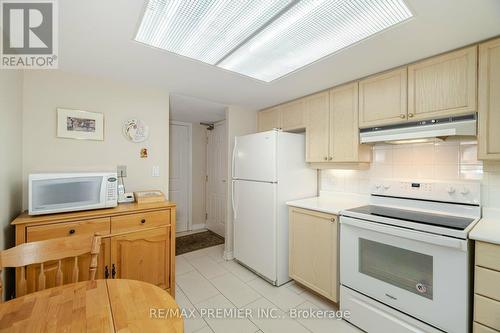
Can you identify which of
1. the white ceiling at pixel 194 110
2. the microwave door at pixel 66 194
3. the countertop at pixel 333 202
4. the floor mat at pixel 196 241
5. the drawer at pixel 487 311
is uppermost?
the white ceiling at pixel 194 110

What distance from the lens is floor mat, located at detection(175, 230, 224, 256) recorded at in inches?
135

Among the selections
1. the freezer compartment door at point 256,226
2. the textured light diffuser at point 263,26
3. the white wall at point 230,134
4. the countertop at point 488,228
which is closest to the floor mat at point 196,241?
the white wall at point 230,134

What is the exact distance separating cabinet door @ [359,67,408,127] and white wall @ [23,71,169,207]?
7.04ft

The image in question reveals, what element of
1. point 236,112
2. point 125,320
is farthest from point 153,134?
point 125,320

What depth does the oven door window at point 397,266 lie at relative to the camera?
4.91 ft

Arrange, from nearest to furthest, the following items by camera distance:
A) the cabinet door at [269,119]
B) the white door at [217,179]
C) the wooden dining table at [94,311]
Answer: the wooden dining table at [94,311] < the cabinet door at [269,119] < the white door at [217,179]

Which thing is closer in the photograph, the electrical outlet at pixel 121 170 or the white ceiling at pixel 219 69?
the white ceiling at pixel 219 69

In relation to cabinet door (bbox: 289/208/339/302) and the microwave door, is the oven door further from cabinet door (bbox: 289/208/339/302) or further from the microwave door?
the microwave door

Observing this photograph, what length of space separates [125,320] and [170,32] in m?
1.59

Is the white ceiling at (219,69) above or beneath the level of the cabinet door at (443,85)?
above

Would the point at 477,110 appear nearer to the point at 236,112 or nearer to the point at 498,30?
the point at 498,30

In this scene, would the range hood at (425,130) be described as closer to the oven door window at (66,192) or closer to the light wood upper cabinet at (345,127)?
the light wood upper cabinet at (345,127)

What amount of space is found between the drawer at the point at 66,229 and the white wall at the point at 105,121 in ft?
1.99

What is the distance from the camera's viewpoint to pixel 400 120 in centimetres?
189
